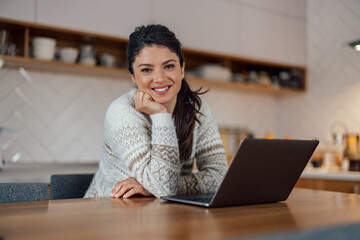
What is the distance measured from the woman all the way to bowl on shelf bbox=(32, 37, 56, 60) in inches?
54.4

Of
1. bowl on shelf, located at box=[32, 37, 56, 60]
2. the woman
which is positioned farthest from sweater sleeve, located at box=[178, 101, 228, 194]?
bowl on shelf, located at box=[32, 37, 56, 60]

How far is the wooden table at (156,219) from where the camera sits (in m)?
0.58

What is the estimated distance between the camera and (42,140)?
284cm

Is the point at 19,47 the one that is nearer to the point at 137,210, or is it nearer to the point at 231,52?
the point at 231,52

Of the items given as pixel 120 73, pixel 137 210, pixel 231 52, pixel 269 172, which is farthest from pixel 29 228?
pixel 231 52

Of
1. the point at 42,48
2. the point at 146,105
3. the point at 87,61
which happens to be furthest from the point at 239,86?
the point at 146,105

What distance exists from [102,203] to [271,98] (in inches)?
132

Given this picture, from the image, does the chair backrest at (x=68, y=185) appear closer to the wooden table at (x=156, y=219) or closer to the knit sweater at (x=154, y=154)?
the knit sweater at (x=154, y=154)

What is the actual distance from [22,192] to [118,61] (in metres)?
2.17

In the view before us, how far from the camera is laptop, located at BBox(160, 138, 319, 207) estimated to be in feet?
2.79

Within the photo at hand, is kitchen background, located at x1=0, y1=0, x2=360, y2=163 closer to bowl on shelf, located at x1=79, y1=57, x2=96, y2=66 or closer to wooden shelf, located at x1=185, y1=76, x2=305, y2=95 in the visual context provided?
wooden shelf, located at x1=185, y1=76, x2=305, y2=95

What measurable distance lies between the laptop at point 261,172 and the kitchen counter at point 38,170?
1467mm

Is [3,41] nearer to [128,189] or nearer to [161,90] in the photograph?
[161,90]

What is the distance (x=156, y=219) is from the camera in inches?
28.2
